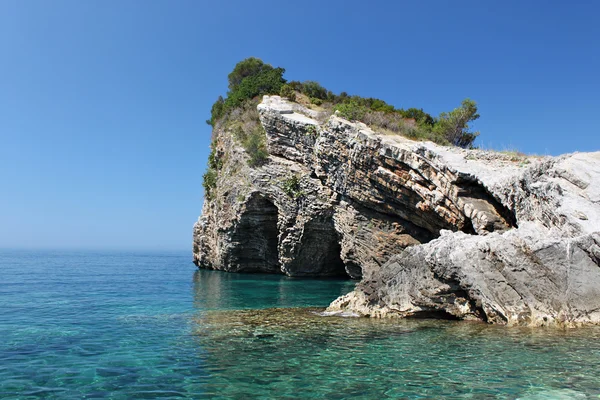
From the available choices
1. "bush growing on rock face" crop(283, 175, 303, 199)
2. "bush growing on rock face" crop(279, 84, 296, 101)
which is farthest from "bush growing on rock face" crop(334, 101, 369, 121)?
"bush growing on rock face" crop(279, 84, 296, 101)

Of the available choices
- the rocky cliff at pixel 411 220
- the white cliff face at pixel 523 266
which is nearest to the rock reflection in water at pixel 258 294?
the rocky cliff at pixel 411 220

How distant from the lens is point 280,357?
9703mm

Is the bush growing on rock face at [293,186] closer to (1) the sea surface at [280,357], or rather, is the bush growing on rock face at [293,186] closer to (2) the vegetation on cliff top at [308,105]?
(2) the vegetation on cliff top at [308,105]

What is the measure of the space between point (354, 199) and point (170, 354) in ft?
65.0

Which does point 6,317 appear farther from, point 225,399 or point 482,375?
point 482,375

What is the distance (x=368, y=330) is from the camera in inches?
501

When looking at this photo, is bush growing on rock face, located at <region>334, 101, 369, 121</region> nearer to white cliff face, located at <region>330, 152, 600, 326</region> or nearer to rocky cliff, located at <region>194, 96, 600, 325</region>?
rocky cliff, located at <region>194, 96, 600, 325</region>

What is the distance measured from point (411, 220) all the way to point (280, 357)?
17.9 m

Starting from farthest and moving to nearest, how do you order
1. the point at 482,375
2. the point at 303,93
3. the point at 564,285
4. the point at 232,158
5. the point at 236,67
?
1. the point at 236,67
2. the point at 303,93
3. the point at 232,158
4. the point at 564,285
5. the point at 482,375

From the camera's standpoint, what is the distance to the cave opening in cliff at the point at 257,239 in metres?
35.0

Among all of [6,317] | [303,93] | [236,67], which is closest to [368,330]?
[6,317]

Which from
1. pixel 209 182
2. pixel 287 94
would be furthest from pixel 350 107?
pixel 209 182

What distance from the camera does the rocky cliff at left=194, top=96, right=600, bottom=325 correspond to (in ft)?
41.9

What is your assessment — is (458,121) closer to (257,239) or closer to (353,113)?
(353,113)
